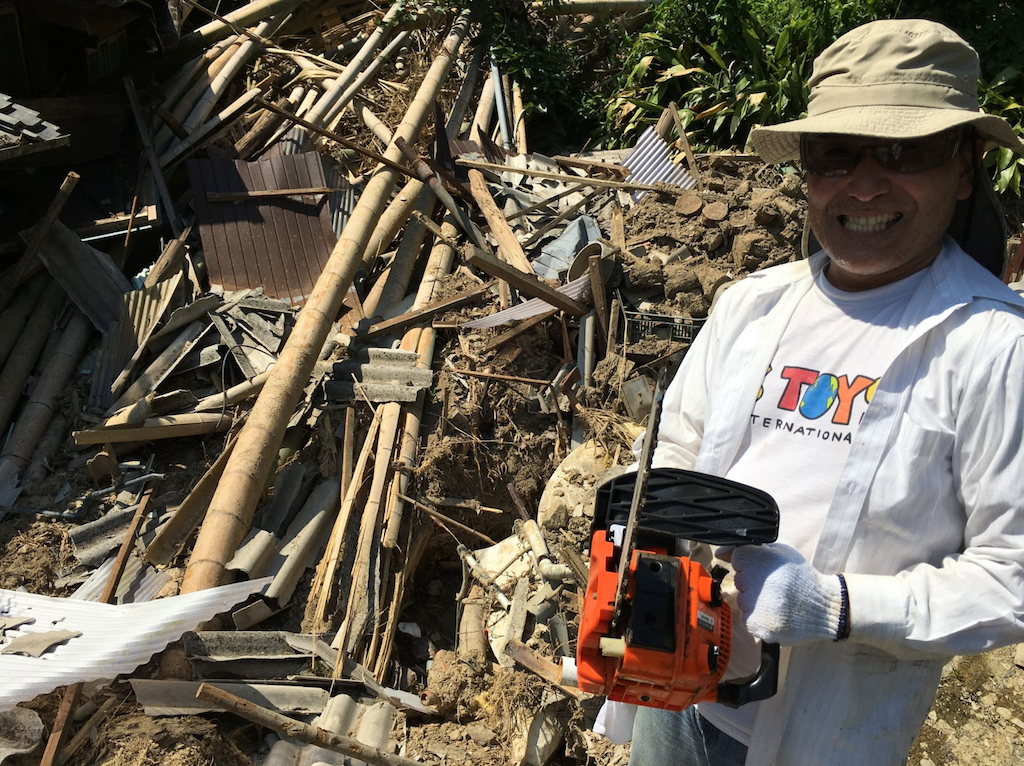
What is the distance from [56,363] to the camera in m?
5.84

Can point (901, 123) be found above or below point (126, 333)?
above

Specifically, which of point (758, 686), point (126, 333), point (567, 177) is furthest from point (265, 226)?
point (758, 686)

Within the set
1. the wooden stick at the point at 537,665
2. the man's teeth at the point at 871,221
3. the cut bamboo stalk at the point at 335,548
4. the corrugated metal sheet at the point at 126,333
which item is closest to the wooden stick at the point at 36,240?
the corrugated metal sheet at the point at 126,333

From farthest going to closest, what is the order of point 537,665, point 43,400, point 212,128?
point 212,128
point 43,400
point 537,665

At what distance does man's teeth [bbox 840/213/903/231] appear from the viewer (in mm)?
1721

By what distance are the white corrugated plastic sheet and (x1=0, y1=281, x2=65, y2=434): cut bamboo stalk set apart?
2165mm

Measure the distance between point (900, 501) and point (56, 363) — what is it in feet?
20.1

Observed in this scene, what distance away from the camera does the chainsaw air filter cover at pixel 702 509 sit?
1593mm

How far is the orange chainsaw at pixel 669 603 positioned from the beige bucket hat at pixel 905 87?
2.65ft

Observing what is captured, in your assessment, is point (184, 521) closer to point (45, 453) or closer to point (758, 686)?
point (45, 453)

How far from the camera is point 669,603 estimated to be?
5.20 feet

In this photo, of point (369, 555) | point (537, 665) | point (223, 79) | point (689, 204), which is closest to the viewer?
point (537, 665)

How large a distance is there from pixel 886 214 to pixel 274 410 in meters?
4.17

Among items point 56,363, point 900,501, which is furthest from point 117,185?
point 900,501
